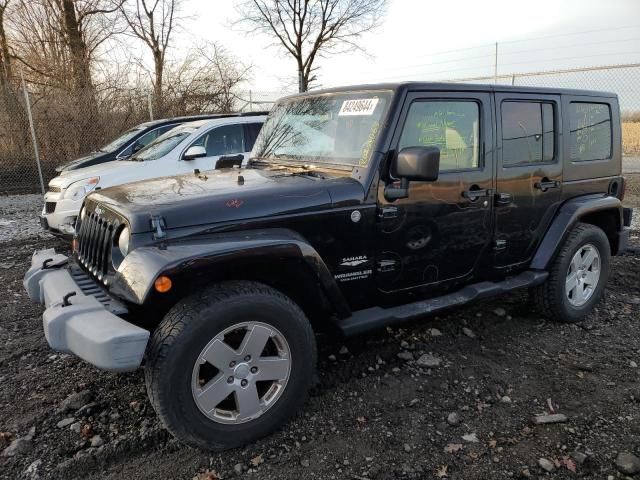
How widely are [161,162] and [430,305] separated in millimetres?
5120

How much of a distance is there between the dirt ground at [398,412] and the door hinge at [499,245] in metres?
0.75

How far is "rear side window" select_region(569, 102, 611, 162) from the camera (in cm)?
409

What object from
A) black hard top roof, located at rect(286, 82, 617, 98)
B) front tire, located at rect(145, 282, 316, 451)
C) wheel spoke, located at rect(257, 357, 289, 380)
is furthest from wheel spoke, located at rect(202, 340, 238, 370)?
black hard top roof, located at rect(286, 82, 617, 98)

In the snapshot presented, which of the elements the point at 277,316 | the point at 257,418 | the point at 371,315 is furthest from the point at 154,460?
the point at 371,315

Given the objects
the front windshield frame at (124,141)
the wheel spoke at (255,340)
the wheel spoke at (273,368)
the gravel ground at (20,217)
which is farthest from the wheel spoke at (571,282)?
the front windshield frame at (124,141)

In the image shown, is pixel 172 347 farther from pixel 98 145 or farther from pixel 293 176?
pixel 98 145

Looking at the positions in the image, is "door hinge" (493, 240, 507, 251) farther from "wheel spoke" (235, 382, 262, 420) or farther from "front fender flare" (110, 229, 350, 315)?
"wheel spoke" (235, 382, 262, 420)

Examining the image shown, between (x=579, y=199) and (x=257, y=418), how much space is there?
316 cm

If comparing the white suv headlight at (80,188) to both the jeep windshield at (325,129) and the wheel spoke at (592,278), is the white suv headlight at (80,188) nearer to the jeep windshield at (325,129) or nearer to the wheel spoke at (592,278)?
the jeep windshield at (325,129)

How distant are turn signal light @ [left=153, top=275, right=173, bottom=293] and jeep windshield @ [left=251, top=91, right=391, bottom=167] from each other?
1382 millimetres

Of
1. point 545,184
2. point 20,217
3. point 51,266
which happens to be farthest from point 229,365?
point 20,217

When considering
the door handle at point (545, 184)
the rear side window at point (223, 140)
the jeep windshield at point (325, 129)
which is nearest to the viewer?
the jeep windshield at point (325, 129)

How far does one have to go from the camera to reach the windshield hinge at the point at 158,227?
2.47m

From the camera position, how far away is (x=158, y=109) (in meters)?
14.1
